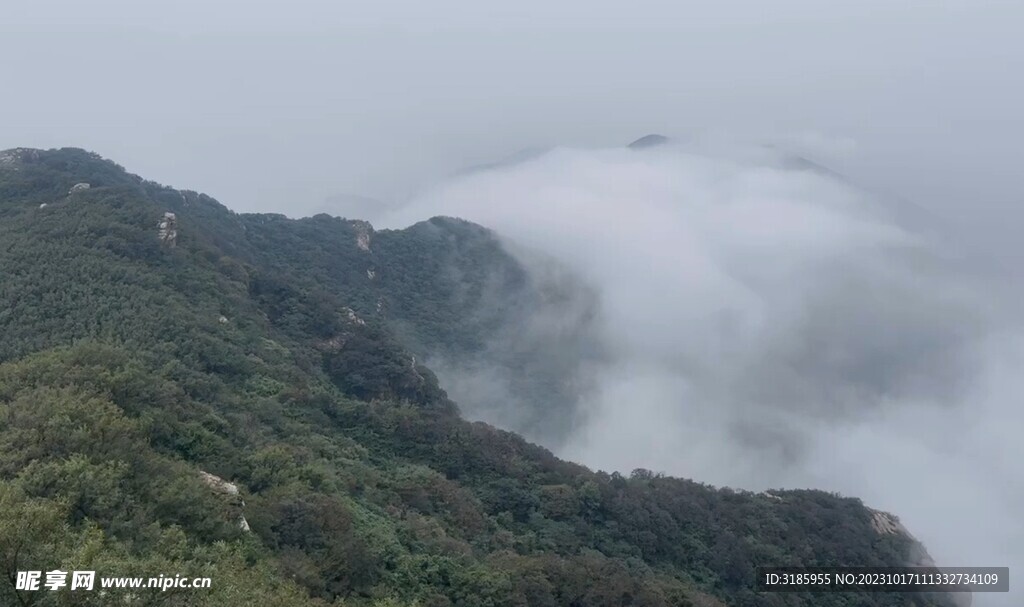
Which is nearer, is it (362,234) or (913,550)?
(913,550)

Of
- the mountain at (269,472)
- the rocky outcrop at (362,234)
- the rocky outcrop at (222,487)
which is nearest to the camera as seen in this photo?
the mountain at (269,472)

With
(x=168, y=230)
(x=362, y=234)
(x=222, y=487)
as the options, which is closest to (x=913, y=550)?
(x=222, y=487)

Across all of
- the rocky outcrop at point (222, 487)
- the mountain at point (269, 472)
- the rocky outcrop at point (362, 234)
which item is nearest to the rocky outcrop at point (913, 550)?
the mountain at point (269, 472)

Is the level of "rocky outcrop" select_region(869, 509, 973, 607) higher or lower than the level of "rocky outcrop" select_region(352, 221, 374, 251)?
lower

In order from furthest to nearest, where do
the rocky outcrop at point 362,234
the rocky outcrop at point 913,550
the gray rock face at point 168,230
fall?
the rocky outcrop at point 362,234 → the gray rock face at point 168,230 → the rocky outcrop at point 913,550

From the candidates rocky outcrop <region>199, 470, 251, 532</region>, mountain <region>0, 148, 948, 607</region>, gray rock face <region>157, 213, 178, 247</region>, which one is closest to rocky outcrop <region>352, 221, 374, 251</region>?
mountain <region>0, 148, 948, 607</region>

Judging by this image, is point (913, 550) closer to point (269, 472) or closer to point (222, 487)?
point (269, 472)

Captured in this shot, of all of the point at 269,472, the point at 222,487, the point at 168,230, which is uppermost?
the point at 168,230

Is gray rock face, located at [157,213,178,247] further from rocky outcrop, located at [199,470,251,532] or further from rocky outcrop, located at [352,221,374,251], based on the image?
rocky outcrop, located at [352,221,374,251]

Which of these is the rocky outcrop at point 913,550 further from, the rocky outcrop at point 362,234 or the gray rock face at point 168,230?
the rocky outcrop at point 362,234
